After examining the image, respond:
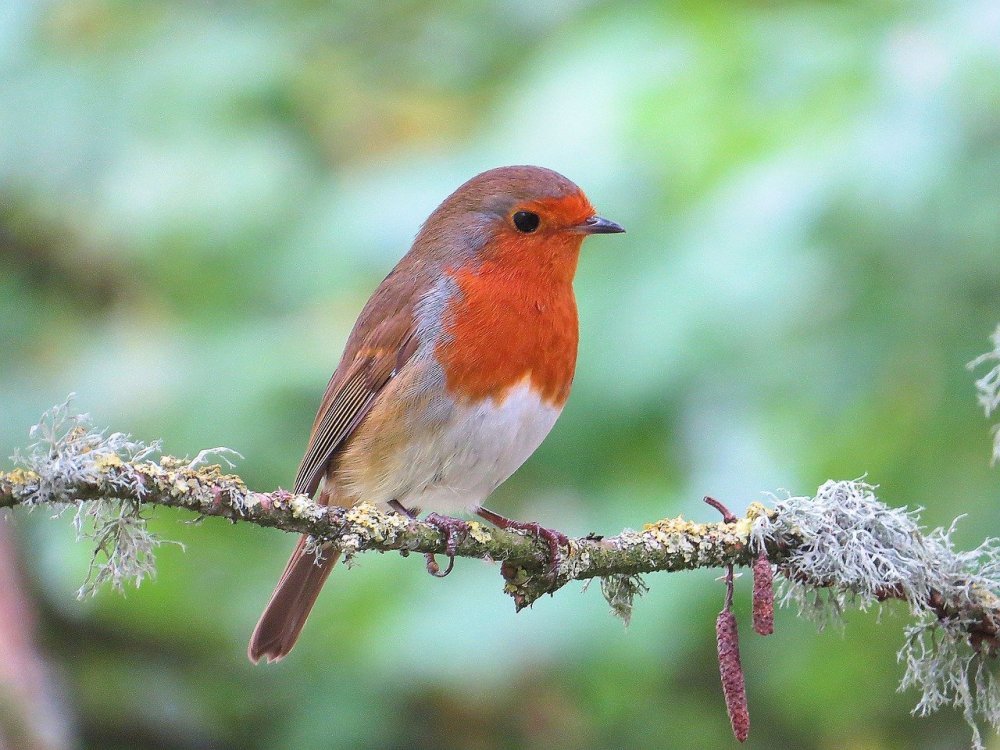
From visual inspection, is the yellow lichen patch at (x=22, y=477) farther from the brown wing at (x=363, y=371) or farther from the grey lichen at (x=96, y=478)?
the brown wing at (x=363, y=371)

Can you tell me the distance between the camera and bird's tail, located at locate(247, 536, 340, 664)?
329 cm

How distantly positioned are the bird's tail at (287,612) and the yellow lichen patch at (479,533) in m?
1.13

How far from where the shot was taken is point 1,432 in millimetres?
3869

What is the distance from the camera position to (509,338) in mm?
3092

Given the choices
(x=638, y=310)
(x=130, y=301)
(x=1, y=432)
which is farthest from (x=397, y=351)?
(x=130, y=301)

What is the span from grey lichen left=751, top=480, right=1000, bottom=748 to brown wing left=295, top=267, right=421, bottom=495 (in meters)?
1.43

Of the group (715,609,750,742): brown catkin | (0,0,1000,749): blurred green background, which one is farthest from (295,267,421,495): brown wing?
(715,609,750,742): brown catkin

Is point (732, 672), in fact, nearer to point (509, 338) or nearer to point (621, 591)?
point (621, 591)

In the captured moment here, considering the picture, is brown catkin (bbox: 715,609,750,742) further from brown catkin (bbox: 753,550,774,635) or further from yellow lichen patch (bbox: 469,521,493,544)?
yellow lichen patch (bbox: 469,521,493,544)

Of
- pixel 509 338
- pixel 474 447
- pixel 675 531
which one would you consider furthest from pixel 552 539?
pixel 509 338

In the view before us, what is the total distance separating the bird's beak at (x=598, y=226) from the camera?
3.13 metres

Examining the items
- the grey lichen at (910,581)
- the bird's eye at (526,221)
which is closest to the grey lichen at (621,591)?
the grey lichen at (910,581)

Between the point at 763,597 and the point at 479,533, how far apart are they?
58 cm

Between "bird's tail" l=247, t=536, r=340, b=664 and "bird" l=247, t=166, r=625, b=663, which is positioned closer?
"bird" l=247, t=166, r=625, b=663
